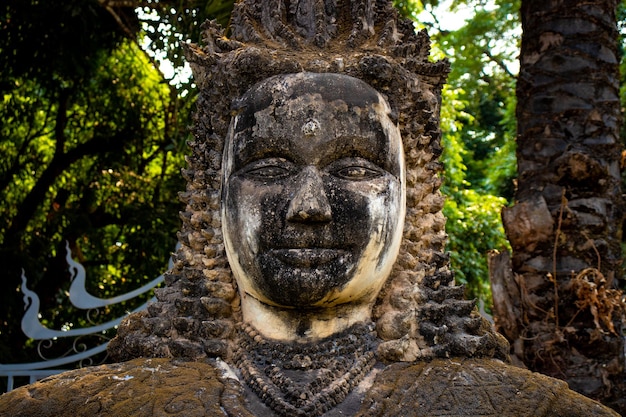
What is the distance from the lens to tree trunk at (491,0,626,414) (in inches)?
142

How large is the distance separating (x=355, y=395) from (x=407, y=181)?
91 cm

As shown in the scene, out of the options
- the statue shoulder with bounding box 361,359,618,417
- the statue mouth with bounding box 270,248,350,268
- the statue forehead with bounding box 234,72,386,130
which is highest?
the statue forehead with bounding box 234,72,386,130

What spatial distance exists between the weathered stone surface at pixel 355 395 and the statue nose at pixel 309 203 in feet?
1.94

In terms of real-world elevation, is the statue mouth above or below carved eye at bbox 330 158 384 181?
below

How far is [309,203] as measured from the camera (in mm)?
2371

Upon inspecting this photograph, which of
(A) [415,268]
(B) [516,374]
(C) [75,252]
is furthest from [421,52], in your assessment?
(C) [75,252]

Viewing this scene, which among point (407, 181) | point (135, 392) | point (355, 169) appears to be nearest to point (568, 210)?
point (407, 181)

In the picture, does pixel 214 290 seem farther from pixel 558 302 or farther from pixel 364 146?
pixel 558 302

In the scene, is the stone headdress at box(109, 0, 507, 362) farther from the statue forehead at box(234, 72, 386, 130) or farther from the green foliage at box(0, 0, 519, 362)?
the green foliage at box(0, 0, 519, 362)

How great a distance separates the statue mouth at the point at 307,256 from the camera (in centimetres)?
240

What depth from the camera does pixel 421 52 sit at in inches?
117

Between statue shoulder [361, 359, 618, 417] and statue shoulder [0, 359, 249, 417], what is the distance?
19.6 inches

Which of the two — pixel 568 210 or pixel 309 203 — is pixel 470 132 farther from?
pixel 309 203

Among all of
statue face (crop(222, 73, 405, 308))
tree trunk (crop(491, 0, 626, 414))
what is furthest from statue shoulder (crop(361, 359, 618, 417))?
tree trunk (crop(491, 0, 626, 414))
